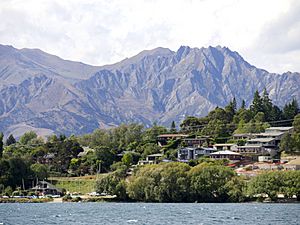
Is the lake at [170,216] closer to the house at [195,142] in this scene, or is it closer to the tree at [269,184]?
the tree at [269,184]

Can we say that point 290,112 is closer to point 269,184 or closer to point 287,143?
point 287,143

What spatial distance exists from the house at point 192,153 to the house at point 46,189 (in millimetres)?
29636

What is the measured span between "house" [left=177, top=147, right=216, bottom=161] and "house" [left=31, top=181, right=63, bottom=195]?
2964 centimetres

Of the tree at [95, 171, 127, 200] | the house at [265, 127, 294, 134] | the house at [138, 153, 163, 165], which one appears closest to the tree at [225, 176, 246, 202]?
the tree at [95, 171, 127, 200]

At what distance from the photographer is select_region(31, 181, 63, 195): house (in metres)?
132

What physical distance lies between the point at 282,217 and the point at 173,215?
12779mm

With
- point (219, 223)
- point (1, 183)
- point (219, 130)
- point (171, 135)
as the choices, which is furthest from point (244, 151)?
point (219, 223)

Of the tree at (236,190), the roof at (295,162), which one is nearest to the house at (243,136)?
the roof at (295,162)

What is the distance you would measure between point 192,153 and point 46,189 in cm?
3462

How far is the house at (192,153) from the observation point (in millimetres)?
149250

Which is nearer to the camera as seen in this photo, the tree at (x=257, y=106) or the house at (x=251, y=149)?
the house at (x=251, y=149)

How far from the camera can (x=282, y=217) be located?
75938 millimetres

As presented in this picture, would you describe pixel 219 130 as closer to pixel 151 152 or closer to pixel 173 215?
pixel 151 152

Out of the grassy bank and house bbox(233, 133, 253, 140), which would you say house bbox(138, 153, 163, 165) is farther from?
the grassy bank
